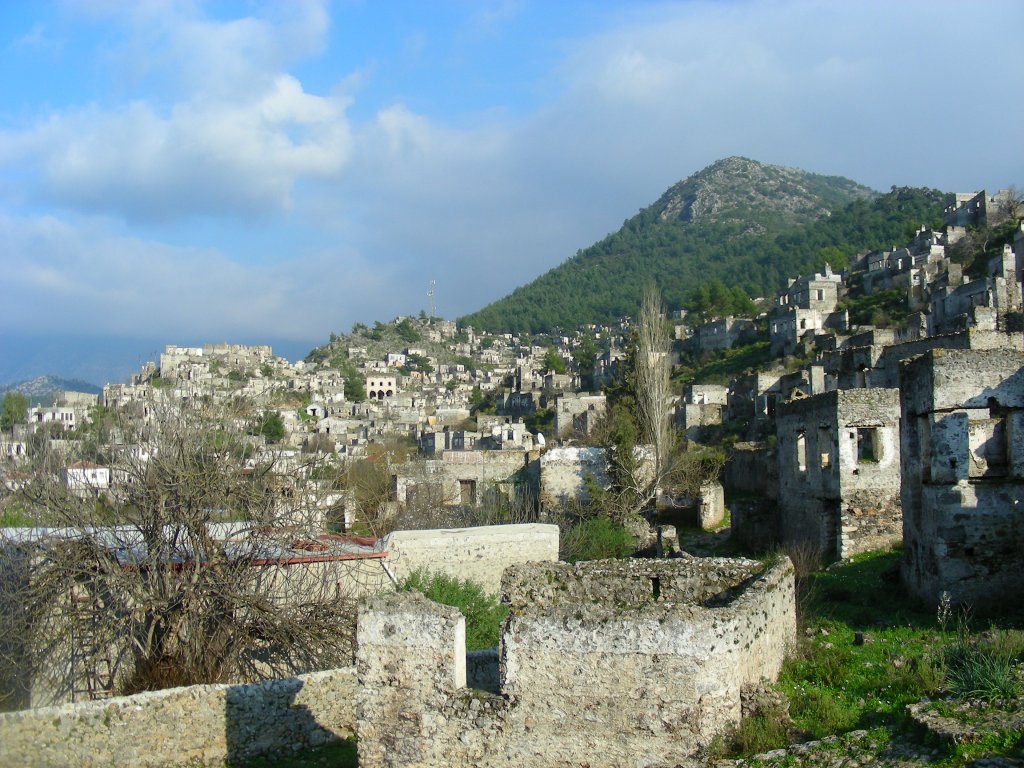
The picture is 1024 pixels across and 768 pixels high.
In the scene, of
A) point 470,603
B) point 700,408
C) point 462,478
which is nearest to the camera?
point 470,603

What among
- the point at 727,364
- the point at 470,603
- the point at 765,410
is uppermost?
the point at 727,364

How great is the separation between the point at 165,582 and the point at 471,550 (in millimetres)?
6143

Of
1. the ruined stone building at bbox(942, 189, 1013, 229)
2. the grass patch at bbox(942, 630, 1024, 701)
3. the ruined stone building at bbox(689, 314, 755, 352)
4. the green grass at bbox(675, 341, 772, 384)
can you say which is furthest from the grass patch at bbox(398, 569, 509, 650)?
the ruined stone building at bbox(942, 189, 1013, 229)

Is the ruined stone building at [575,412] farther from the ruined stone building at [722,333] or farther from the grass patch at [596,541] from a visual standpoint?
the grass patch at [596,541]

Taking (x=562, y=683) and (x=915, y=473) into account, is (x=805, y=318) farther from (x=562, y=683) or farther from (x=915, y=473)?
(x=562, y=683)

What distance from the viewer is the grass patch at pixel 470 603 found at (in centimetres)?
1619

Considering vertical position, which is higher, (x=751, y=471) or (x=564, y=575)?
(x=751, y=471)

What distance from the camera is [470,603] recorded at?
1658 cm

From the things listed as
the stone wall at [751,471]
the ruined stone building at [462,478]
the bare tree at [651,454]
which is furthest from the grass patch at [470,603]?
the ruined stone building at [462,478]

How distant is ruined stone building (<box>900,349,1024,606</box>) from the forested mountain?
304ft

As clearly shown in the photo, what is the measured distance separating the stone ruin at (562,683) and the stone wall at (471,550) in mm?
9312

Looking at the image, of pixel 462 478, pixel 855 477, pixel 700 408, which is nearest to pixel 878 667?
pixel 855 477

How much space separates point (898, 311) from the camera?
59000mm

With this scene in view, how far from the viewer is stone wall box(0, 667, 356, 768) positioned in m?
11.2
